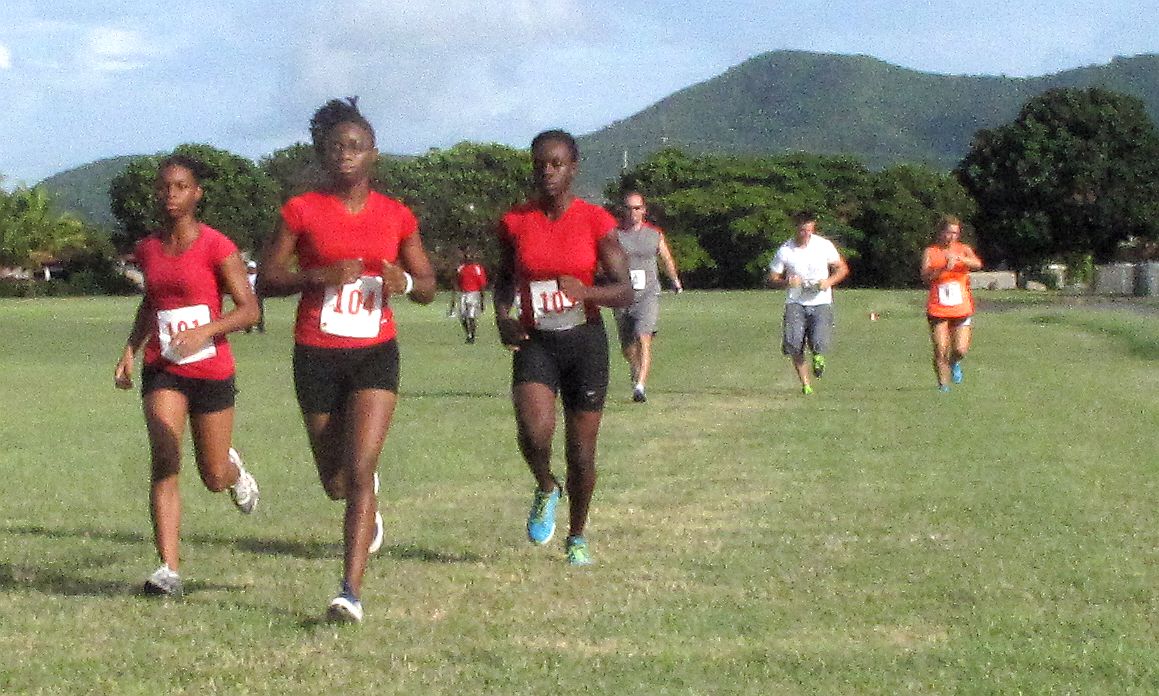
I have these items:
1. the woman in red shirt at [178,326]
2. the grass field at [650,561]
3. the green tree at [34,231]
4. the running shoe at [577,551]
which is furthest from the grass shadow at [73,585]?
the green tree at [34,231]

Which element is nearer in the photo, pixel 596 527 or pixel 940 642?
pixel 940 642

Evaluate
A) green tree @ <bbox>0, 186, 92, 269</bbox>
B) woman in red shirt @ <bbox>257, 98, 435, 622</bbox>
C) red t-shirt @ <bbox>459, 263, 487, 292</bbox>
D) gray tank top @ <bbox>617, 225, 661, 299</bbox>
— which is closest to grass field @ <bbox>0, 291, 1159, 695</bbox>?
woman in red shirt @ <bbox>257, 98, 435, 622</bbox>

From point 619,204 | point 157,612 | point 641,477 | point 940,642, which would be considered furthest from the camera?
point 619,204

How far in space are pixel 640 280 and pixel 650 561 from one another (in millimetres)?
9300

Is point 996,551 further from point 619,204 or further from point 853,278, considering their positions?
point 853,278

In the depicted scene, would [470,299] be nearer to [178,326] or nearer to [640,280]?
[640,280]

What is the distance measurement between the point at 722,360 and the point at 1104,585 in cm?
1979

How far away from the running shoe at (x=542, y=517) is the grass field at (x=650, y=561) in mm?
106

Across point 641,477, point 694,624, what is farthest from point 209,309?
point 641,477

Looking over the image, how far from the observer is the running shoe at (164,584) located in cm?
756

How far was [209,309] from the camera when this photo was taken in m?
7.67

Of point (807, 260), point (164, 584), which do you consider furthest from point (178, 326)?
point (807, 260)

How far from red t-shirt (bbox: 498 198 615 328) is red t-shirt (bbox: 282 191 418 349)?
932mm

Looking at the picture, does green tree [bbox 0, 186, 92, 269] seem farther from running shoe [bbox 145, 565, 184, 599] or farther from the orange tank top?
running shoe [bbox 145, 565, 184, 599]
